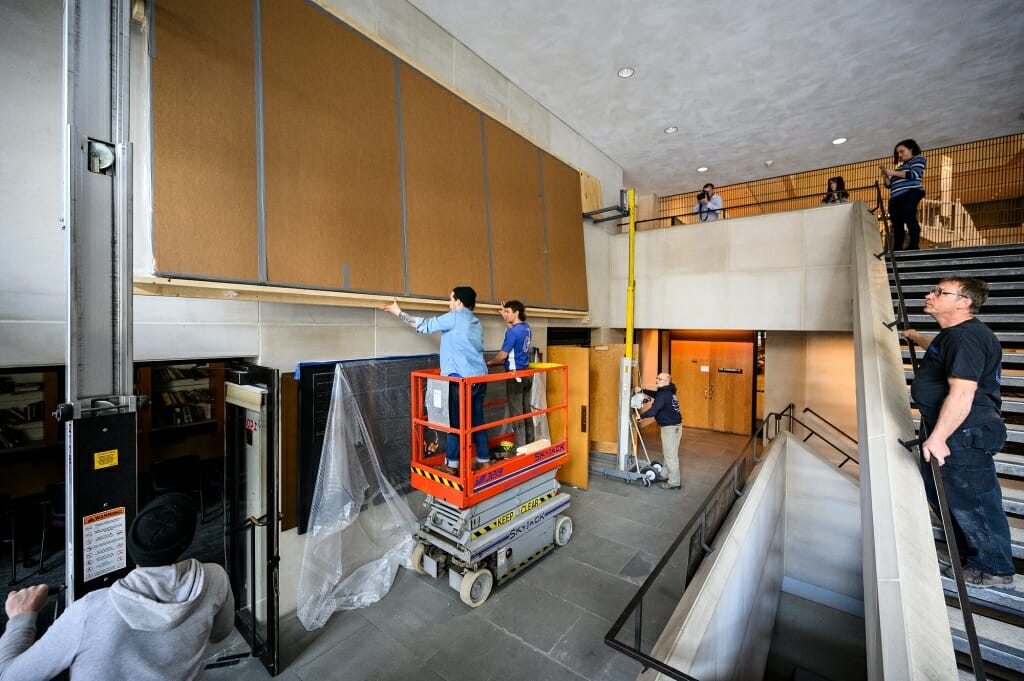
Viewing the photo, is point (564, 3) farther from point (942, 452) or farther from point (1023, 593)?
point (1023, 593)

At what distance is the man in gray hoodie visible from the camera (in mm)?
1204

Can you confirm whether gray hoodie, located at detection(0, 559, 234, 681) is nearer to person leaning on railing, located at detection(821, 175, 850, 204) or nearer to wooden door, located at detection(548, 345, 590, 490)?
wooden door, located at detection(548, 345, 590, 490)

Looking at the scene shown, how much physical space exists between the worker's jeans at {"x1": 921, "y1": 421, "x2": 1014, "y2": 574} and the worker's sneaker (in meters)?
0.02

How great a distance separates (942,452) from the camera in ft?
7.11

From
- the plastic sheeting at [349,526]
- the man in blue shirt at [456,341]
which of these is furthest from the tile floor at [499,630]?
the man in blue shirt at [456,341]

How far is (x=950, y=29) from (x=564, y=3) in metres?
4.42

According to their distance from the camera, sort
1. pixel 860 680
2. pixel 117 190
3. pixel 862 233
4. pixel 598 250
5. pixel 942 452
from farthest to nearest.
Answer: pixel 598 250 < pixel 862 233 < pixel 860 680 < pixel 942 452 < pixel 117 190

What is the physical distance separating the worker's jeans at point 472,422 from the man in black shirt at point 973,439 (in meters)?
2.91

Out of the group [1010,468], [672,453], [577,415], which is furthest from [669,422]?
[1010,468]

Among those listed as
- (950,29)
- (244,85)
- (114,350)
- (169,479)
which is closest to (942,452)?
(114,350)

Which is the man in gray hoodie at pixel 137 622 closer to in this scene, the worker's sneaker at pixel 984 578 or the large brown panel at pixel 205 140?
the large brown panel at pixel 205 140

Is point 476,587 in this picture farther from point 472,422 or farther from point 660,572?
point 660,572

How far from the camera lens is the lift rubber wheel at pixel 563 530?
409 cm

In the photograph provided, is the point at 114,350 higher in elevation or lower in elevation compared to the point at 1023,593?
higher
